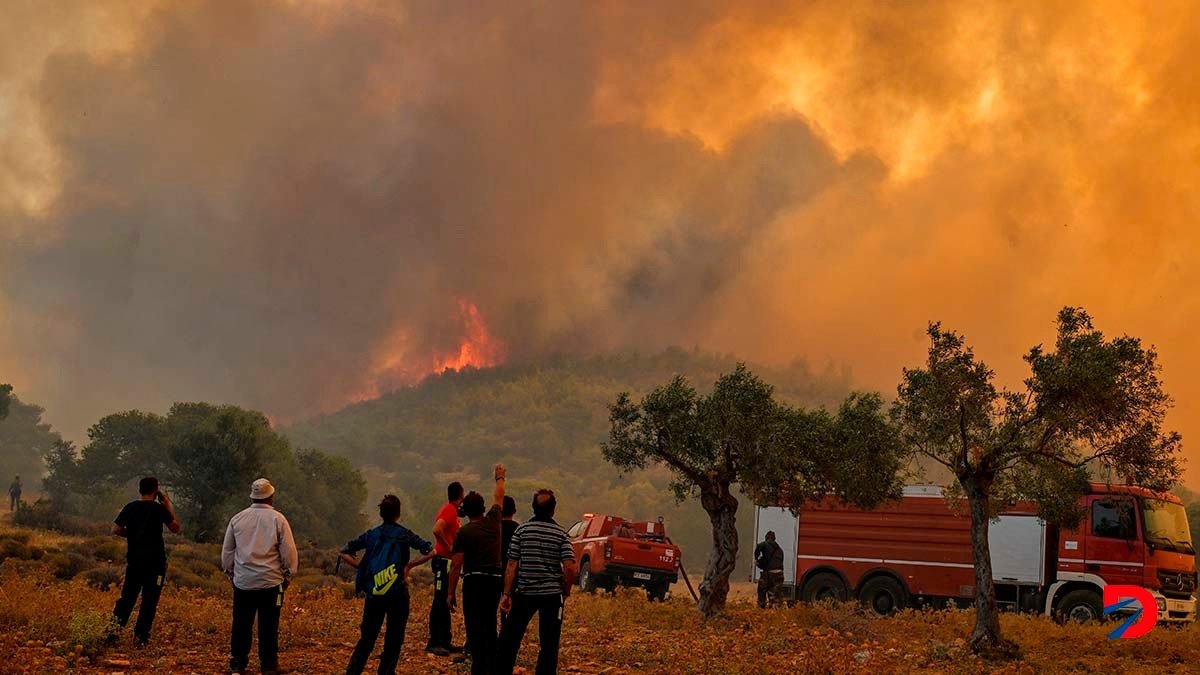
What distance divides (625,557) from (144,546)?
23.3 m

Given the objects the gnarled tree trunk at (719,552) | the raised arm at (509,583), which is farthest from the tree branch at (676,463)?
the raised arm at (509,583)

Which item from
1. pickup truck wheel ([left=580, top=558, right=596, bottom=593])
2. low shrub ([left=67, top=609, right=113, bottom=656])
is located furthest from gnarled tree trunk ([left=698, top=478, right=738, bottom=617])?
low shrub ([left=67, top=609, right=113, bottom=656])

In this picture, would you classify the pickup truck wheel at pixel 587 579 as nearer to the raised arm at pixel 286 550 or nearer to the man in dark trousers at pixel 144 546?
the man in dark trousers at pixel 144 546

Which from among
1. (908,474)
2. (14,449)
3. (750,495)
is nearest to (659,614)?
(750,495)

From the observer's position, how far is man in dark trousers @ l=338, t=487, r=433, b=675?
39.7 feet

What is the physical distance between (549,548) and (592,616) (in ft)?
46.6

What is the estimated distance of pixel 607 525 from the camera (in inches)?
1464

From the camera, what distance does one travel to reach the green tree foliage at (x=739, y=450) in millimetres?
26219

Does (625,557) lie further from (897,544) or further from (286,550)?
(286,550)

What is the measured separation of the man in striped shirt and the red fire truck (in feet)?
55.7

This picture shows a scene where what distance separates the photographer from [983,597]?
19.8m

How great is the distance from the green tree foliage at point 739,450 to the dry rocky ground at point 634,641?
109 inches

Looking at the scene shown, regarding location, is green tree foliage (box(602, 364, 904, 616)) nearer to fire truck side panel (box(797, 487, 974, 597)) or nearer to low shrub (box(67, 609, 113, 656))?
Answer: fire truck side panel (box(797, 487, 974, 597))

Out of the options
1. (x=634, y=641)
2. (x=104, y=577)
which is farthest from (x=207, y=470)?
(x=634, y=641)
